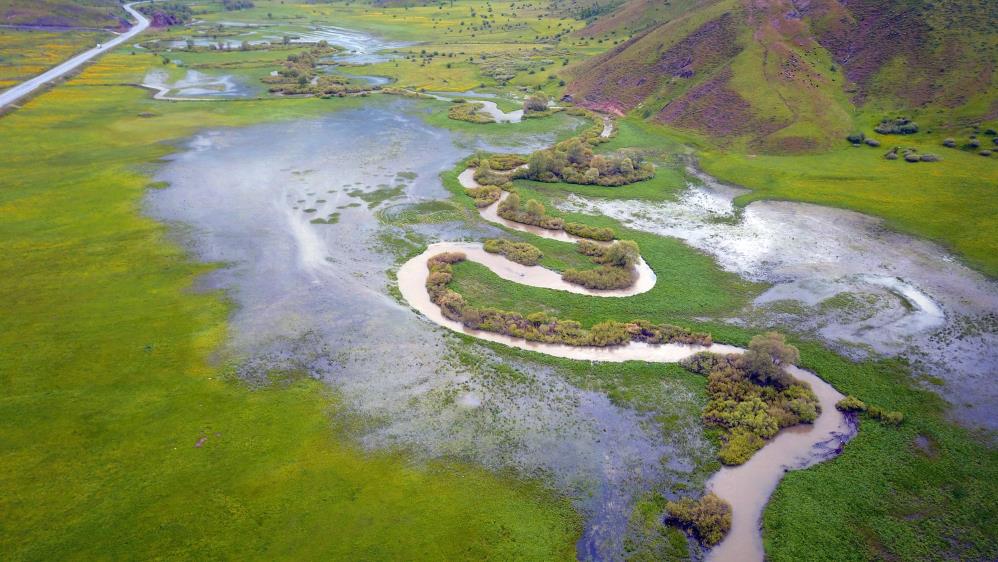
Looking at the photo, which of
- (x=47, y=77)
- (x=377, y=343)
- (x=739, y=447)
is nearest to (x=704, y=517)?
(x=739, y=447)

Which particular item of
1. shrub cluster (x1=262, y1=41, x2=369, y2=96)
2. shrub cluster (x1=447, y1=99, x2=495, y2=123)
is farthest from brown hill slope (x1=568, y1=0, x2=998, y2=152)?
shrub cluster (x1=262, y1=41, x2=369, y2=96)

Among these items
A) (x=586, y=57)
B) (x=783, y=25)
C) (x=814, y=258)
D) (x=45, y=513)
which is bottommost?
(x=45, y=513)

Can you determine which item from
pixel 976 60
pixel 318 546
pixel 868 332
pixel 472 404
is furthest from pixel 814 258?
pixel 976 60

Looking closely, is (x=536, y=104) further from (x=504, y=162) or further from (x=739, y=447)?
(x=739, y=447)

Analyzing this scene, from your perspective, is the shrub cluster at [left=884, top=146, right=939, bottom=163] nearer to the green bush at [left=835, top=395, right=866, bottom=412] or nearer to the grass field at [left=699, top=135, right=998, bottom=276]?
the grass field at [left=699, top=135, right=998, bottom=276]

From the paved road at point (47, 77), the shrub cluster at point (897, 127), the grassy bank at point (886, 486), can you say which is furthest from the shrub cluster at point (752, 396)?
the paved road at point (47, 77)

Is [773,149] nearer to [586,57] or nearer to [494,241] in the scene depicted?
[494,241]

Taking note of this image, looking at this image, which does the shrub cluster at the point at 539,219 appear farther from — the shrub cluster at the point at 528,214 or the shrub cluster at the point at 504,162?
the shrub cluster at the point at 504,162
